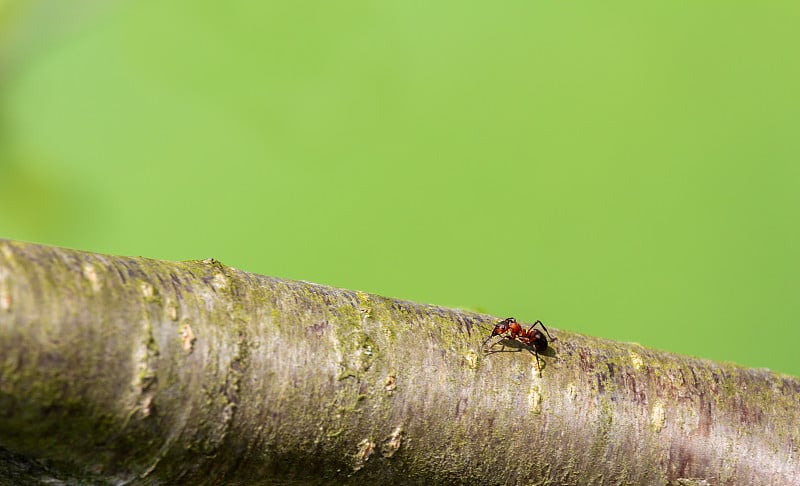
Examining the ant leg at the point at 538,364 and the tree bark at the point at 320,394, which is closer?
the tree bark at the point at 320,394

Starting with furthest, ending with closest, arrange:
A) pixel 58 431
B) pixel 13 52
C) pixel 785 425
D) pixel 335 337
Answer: pixel 13 52 < pixel 785 425 < pixel 335 337 < pixel 58 431

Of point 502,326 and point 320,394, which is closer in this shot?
point 320,394

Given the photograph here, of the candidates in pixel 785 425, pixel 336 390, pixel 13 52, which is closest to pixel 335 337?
pixel 336 390

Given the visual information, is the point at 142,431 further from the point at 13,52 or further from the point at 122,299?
the point at 13,52

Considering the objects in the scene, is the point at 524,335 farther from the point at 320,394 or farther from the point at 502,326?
the point at 320,394

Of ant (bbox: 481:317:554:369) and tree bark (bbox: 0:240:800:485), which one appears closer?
tree bark (bbox: 0:240:800:485)

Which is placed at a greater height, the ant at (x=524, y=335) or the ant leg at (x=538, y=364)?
the ant at (x=524, y=335)

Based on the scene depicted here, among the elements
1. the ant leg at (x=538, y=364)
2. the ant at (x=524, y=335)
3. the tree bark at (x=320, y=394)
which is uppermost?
the ant at (x=524, y=335)

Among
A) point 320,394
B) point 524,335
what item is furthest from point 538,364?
point 320,394
